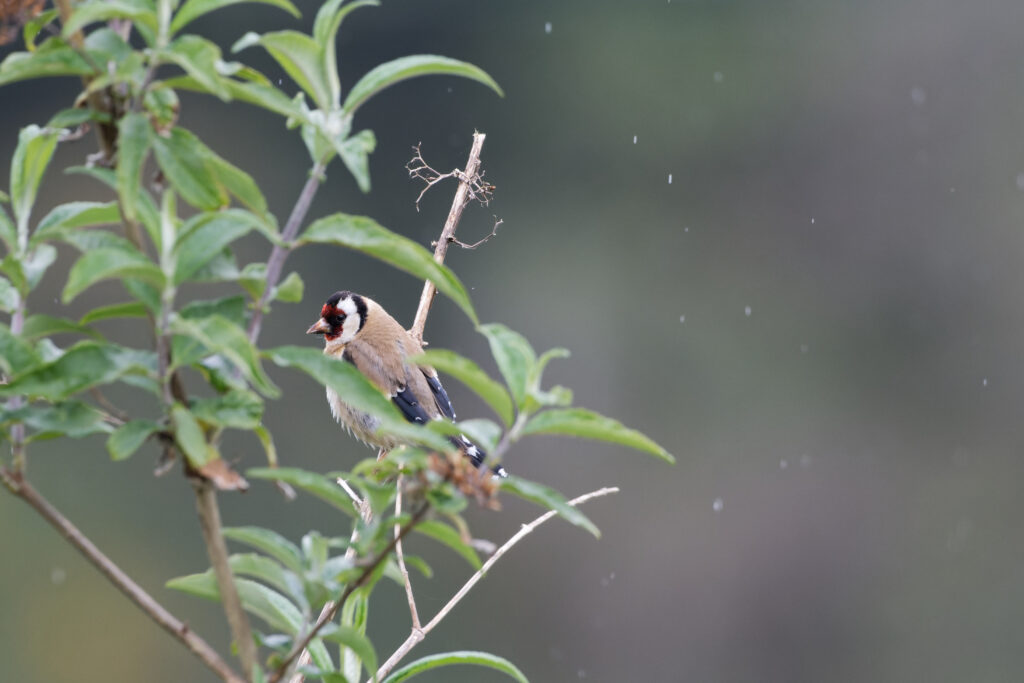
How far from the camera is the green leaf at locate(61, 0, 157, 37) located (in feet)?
2.93

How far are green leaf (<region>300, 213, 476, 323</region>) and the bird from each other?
114 inches

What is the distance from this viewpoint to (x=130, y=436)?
3.26 feet

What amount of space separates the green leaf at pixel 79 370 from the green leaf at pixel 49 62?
20cm

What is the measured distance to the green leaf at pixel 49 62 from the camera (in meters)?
0.95

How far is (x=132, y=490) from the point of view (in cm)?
1320

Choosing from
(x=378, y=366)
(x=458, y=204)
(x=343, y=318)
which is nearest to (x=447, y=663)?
(x=458, y=204)

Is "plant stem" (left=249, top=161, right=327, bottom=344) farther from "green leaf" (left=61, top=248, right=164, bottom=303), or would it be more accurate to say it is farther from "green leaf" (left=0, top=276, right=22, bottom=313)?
"green leaf" (left=0, top=276, right=22, bottom=313)

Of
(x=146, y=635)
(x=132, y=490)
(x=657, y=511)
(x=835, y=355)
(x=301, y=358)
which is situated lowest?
(x=146, y=635)

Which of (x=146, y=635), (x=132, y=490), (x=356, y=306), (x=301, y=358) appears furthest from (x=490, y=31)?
(x=301, y=358)

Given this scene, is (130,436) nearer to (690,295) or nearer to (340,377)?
(340,377)

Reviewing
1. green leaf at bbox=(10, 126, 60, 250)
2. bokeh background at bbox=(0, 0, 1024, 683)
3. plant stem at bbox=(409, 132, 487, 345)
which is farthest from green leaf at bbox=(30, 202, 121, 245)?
bokeh background at bbox=(0, 0, 1024, 683)

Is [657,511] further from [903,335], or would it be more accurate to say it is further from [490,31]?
[490,31]

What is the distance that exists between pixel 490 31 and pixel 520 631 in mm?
6816

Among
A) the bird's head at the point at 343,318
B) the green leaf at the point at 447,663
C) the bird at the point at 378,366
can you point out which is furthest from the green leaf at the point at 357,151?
the bird's head at the point at 343,318
